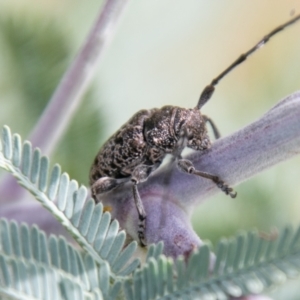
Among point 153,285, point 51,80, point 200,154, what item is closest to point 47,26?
point 51,80

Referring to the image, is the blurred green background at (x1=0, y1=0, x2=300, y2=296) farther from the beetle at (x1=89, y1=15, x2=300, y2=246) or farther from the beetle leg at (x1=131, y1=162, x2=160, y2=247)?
the beetle leg at (x1=131, y1=162, x2=160, y2=247)

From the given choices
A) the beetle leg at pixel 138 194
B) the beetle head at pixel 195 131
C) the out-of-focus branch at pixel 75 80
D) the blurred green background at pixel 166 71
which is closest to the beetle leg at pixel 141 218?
the beetle leg at pixel 138 194

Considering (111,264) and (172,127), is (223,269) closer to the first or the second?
(111,264)

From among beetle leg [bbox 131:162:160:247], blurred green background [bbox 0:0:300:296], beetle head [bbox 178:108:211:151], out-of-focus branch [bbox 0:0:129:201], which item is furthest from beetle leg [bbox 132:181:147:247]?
blurred green background [bbox 0:0:300:296]

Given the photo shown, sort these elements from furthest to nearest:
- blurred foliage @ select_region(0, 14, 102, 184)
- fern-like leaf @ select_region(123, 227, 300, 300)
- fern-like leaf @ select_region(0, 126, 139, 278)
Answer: blurred foliage @ select_region(0, 14, 102, 184) → fern-like leaf @ select_region(0, 126, 139, 278) → fern-like leaf @ select_region(123, 227, 300, 300)

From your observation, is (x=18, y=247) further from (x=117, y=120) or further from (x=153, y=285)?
(x=117, y=120)

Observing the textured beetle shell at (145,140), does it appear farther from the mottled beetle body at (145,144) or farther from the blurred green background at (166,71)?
the blurred green background at (166,71)

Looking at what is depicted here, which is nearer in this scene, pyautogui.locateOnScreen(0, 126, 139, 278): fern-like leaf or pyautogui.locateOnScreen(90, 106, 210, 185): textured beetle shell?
pyautogui.locateOnScreen(0, 126, 139, 278): fern-like leaf
